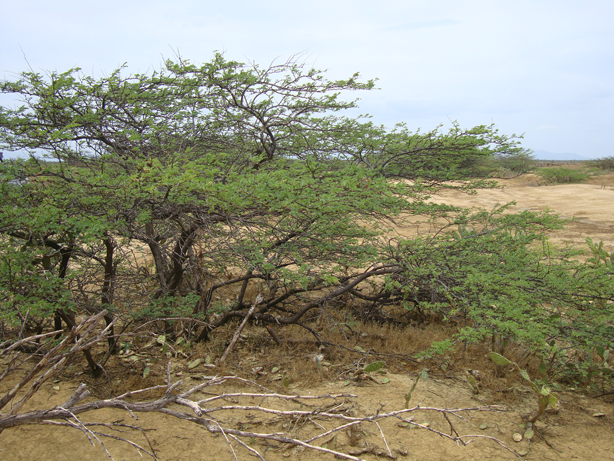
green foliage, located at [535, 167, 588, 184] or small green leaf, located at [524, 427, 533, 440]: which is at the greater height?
green foliage, located at [535, 167, 588, 184]

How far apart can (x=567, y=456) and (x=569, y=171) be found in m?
28.8

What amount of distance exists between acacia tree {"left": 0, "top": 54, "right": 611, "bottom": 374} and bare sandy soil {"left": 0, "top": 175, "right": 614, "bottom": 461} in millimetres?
693

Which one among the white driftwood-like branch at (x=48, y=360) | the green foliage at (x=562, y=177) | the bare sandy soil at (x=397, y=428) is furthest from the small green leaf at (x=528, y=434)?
the green foliage at (x=562, y=177)

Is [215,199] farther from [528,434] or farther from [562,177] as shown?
[562,177]

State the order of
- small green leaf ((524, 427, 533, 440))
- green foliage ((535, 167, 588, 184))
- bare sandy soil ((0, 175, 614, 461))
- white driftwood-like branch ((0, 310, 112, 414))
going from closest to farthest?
white driftwood-like branch ((0, 310, 112, 414)) → bare sandy soil ((0, 175, 614, 461)) → small green leaf ((524, 427, 533, 440)) → green foliage ((535, 167, 588, 184))

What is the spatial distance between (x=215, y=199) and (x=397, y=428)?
245cm

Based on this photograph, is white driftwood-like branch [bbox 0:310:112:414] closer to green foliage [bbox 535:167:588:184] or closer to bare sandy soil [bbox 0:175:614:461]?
bare sandy soil [bbox 0:175:614:461]

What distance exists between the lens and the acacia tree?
3.67 metres

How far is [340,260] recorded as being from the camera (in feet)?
14.4

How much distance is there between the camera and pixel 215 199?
3.69 metres

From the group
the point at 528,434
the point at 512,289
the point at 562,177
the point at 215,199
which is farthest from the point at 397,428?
the point at 562,177

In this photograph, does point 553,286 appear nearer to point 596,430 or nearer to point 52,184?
point 596,430

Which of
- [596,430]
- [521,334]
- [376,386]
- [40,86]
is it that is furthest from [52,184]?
[596,430]

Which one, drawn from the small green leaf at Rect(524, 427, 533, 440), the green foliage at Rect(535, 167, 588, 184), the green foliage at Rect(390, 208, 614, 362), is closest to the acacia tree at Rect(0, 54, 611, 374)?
the green foliage at Rect(390, 208, 614, 362)
